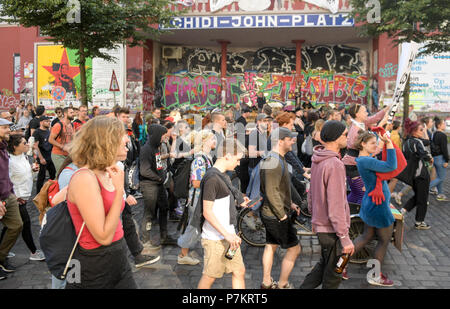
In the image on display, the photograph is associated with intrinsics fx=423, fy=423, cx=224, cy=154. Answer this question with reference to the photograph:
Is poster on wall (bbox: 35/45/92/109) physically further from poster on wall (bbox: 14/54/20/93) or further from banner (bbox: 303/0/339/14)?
banner (bbox: 303/0/339/14)

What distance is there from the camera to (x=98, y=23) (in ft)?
38.0

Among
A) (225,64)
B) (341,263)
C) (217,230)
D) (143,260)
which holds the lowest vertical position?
(143,260)

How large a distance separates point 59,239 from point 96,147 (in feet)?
2.11

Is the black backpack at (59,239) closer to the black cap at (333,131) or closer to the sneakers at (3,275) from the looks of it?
the black cap at (333,131)

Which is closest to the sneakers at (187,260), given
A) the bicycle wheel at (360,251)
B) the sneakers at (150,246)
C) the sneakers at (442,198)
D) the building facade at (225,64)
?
the sneakers at (150,246)

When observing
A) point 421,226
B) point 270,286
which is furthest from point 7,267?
point 421,226

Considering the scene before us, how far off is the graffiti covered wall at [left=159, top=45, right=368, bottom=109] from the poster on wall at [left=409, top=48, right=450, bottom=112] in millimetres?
3533

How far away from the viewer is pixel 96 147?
263 centimetres

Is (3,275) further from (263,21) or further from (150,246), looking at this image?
(263,21)

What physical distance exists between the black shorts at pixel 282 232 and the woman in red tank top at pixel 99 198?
81.9 inches

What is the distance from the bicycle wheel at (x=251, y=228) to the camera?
6.21 m

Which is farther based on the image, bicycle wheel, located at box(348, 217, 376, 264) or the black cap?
bicycle wheel, located at box(348, 217, 376, 264)

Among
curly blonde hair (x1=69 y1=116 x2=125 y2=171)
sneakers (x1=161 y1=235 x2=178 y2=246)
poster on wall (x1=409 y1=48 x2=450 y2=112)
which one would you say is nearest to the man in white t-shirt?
curly blonde hair (x1=69 y1=116 x2=125 y2=171)

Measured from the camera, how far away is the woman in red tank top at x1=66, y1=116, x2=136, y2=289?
254cm
